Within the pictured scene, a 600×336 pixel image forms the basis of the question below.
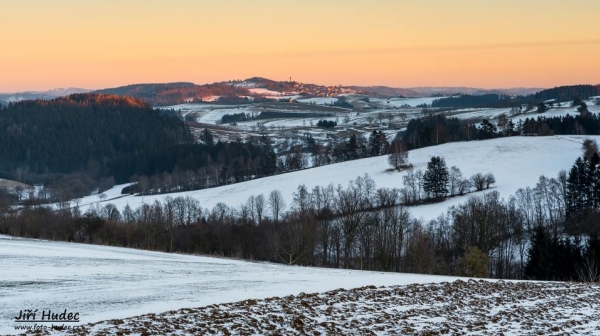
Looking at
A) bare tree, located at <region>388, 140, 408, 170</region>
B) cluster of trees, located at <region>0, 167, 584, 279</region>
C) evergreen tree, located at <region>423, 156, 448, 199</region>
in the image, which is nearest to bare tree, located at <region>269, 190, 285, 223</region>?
cluster of trees, located at <region>0, 167, 584, 279</region>

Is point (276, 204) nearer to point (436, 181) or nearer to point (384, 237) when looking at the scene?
point (436, 181)

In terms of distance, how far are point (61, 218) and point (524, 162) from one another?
9168 cm

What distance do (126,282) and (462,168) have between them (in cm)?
11135

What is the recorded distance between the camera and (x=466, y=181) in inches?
4653

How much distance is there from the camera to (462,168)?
130 m

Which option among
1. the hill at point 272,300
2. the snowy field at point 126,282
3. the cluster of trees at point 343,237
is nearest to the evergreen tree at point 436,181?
the cluster of trees at point 343,237

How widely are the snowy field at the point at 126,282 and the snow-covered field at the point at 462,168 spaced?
274 feet

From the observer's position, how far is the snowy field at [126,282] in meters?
21.0

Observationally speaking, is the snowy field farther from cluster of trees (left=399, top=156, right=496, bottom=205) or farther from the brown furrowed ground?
cluster of trees (left=399, top=156, right=496, bottom=205)

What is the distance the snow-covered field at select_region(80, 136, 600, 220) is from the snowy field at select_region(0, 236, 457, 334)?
83422 millimetres

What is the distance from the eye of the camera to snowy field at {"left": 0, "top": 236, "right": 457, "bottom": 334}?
21.0m

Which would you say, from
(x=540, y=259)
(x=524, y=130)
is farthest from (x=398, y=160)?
(x=540, y=259)

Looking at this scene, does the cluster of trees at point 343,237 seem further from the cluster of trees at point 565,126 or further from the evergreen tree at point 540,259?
the cluster of trees at point 565,126

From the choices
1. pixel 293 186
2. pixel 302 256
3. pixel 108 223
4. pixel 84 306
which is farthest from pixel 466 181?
pixel 84 306
